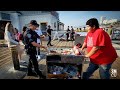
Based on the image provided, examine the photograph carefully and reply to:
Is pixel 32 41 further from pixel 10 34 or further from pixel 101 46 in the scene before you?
pixel 101 46

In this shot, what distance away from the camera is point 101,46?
2.63 meters

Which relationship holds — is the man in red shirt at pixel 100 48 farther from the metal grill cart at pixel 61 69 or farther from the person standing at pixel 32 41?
the person standing at pixel 32 41

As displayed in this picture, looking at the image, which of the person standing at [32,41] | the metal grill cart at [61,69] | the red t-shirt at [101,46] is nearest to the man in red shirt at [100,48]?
the red t-shirt at [101,46]

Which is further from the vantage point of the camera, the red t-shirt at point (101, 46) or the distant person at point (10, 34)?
the distant person at point (10, 34)

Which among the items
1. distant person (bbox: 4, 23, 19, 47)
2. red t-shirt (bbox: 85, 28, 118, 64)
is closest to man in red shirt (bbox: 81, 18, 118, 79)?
red t-shirt (bbox: 85, 28, 118, 64)

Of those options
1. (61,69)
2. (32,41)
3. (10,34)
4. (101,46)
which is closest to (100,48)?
(101,46)

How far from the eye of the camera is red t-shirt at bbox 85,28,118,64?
8.38 ft

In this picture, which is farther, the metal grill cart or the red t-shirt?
the metal grill cart

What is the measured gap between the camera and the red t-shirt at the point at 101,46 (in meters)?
2.55

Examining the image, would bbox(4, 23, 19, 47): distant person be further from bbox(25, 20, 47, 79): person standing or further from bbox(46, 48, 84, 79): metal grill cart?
bbox(46, 48, 84, 79): metal grill cart

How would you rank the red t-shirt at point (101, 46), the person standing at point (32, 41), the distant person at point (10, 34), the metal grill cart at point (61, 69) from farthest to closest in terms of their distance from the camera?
the distant person at point (10, 34)
the person standing at point (32, 41)
the metal grill cart at point (61, 69)
the red t-shirt at point (101, 46)
